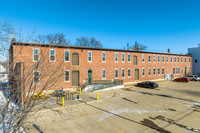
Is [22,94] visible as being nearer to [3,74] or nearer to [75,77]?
[3,74]

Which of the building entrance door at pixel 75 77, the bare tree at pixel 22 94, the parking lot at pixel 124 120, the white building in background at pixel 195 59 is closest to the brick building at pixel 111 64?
the building entrance door at pixel 75 77

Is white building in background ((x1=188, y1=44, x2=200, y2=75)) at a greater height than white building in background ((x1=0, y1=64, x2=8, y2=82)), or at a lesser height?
greater

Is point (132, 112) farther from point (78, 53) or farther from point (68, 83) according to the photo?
point (78, 53)

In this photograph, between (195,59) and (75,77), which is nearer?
(75,77)

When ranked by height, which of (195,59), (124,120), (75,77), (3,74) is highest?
(195,59)

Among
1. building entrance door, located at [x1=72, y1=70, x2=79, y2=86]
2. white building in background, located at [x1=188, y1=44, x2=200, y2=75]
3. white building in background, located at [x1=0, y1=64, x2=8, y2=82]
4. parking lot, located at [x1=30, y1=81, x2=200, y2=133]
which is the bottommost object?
parking lot, located at [x1=30, y1=81, x2=200, y2=133]

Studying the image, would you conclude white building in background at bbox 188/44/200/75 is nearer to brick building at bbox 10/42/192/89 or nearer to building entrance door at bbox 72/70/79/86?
brick building at bbox 10/42/192/89

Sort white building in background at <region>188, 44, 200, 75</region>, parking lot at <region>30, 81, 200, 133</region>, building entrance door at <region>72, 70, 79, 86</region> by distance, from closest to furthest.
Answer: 1. parking lot at <region>30, 81, 200, 133</region>
2. building entrance door at <region>72, 70, 79, 86</region>
3. white building in background at <region>188, 44, 200, 75</region>

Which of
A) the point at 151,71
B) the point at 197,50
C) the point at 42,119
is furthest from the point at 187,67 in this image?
the point at 42,119

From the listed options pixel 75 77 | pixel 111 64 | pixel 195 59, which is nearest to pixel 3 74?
pixel 75 77

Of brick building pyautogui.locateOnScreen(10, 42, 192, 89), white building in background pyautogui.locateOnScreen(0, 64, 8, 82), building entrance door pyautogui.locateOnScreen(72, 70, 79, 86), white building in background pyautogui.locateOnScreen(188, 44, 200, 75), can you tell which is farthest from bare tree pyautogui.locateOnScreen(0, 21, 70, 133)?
white building in background pyautogui.locateOnScreen(188, 44, 200, 75)

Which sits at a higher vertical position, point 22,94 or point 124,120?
point 22,94

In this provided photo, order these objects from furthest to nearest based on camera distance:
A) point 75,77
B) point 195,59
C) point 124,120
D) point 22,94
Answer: point 195,59 < point 75,77 < point 124,120 < point 22,94

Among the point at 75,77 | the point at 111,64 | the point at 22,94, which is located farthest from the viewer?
the point at 111,64
